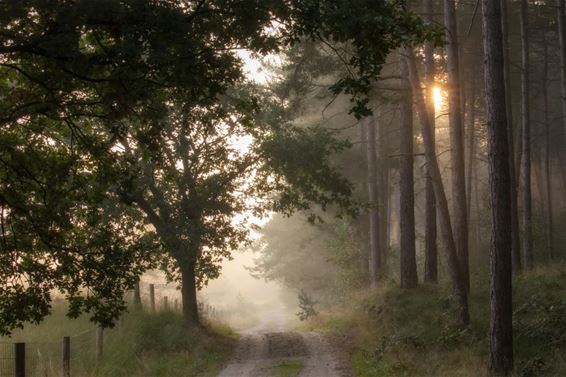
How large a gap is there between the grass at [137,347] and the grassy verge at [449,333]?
4461 mm

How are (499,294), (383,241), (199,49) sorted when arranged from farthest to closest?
(383,241), (499,294), (199,49)

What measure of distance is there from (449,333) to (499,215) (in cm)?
479

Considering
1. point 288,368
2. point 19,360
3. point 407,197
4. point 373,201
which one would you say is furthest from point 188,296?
point 19,360

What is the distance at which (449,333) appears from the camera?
16.8 m

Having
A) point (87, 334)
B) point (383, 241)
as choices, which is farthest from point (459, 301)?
point (383, 241)

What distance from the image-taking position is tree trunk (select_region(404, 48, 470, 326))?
1745 centimetres

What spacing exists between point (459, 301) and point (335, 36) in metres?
10.4

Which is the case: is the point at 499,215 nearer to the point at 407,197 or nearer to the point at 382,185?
the point at 407,197

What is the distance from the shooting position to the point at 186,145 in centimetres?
2148

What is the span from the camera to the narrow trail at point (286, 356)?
1656 cm

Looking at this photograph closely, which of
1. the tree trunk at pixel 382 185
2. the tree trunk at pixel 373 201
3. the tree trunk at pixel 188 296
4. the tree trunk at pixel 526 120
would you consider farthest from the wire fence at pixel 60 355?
the tree trunk at pixel 526 120

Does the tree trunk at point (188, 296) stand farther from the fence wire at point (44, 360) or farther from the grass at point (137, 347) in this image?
the fence wire at point (44, 360)

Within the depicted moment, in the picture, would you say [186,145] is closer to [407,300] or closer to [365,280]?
[407,300]

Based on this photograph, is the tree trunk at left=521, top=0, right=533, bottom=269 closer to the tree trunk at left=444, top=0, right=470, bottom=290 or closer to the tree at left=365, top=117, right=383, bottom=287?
the tree at left=365, top=117, right=383, bottom=287
